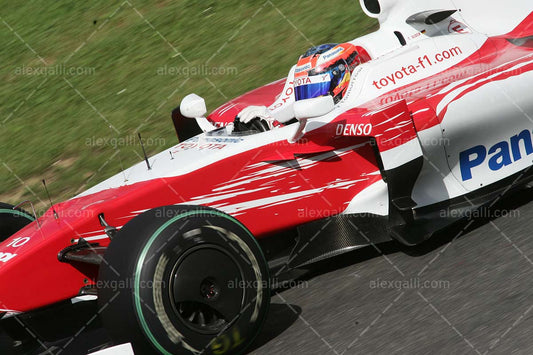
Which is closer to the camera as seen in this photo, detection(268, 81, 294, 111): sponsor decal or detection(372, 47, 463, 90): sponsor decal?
detection(372, 47, 463, 90): sponsor decal

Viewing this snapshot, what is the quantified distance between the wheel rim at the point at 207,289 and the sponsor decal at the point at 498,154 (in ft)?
6.54

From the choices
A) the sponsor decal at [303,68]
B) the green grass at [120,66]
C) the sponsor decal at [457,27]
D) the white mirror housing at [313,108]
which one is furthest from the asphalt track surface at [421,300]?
the green grass at [120,66]

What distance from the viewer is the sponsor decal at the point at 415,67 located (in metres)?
5.39

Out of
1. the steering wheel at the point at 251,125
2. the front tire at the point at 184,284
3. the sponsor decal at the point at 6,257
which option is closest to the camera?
Answer: the front tire at the point at 184,284

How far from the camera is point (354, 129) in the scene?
486 cm

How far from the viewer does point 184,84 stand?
10016 millimetres

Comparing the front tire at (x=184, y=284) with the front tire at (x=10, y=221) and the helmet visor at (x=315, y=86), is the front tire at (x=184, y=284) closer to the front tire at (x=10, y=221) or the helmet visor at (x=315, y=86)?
the helmet visor at (x=315, y=86)

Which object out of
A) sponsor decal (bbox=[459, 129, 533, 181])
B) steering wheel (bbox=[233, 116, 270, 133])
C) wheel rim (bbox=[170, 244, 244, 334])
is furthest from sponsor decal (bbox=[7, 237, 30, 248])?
sponsor decal (bbox=[459, 129, 533, 181])

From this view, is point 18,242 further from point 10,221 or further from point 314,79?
point 314,79

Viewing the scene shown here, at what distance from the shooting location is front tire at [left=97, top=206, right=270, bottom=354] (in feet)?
12.6

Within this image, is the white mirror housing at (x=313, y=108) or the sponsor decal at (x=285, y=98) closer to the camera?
the white mirror housing at (x=313, y=108)

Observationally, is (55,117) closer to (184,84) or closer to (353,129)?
(184,84)

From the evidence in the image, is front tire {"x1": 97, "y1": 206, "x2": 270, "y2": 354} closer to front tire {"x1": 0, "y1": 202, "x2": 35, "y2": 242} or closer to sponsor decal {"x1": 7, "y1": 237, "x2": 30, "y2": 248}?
sponsor decal {"x1": 7, "y1": 237, "x2": 30, "y2": 248}

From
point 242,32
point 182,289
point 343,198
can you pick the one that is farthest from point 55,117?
point 182,289
